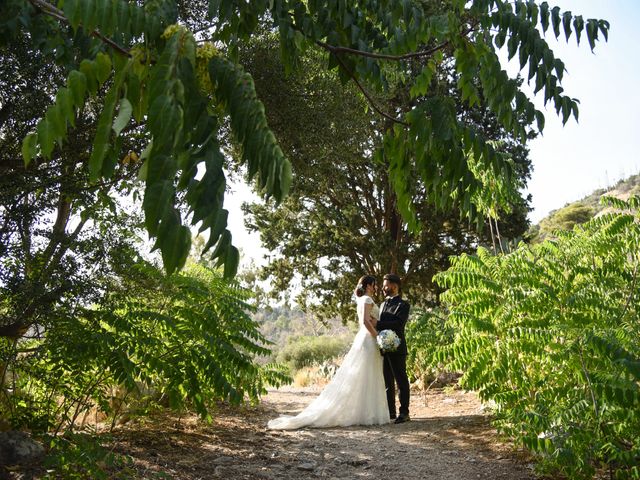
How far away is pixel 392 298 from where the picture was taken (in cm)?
824

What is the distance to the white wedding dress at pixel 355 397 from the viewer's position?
7.61 meters

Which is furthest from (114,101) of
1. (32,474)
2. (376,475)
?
(376,475)

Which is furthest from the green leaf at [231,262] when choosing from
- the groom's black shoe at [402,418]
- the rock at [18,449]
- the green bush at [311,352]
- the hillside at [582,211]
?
the hillside at [582,211]

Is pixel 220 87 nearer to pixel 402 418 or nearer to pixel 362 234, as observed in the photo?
pixel 402 418

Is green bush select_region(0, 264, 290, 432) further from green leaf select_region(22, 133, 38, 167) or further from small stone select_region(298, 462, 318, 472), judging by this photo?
green leaf select_region(22, 133, 38, 167)

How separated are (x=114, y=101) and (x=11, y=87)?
4.76 metres

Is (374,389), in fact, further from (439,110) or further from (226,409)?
(439,110)

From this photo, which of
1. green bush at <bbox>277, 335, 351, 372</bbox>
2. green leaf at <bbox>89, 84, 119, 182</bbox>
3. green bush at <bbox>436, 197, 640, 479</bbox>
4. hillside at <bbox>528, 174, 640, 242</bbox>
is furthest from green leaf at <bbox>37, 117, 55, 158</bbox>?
hillside at <bbox>528, 174, 640, 242</bbox>

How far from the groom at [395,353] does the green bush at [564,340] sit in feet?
7.14

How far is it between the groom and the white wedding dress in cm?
18

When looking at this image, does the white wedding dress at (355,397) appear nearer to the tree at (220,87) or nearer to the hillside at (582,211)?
the tree at (220,87)

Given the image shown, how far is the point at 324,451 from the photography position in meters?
5.94

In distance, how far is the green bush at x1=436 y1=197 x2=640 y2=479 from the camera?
386 centimetres

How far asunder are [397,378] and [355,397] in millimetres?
646
